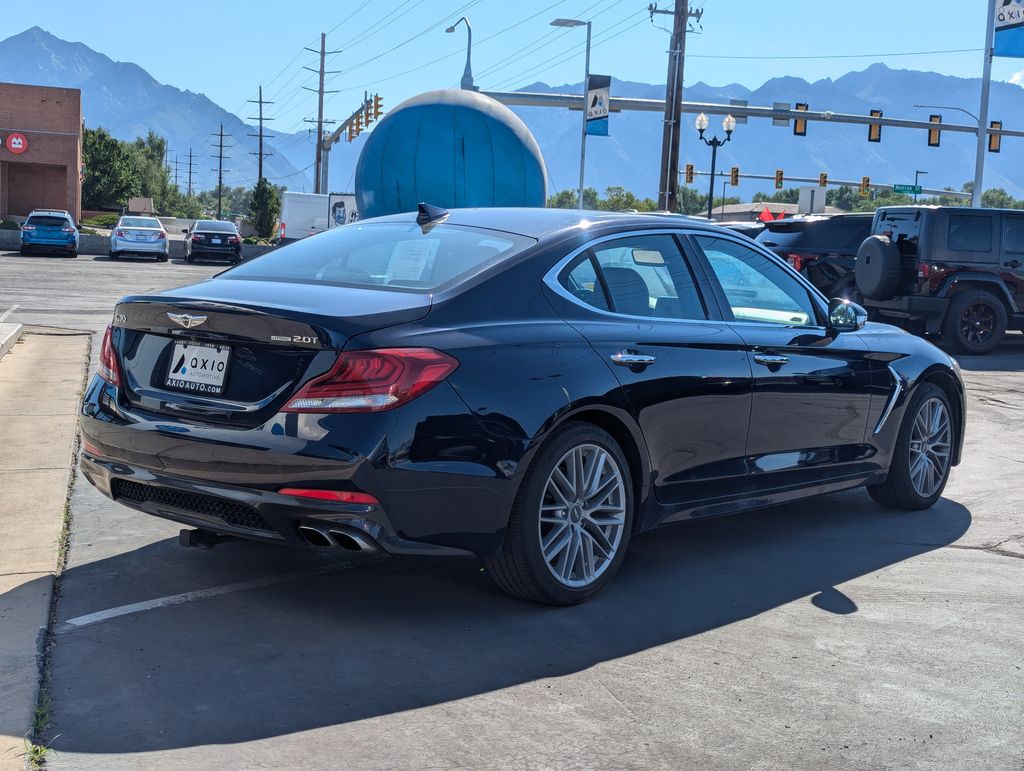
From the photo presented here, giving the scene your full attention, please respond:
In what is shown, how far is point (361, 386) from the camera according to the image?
418 centimetres

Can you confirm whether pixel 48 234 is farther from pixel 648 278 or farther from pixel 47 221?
pixel 648 278


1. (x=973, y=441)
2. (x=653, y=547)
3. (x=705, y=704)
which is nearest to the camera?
(x=705, y=704)

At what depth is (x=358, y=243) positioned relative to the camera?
17.6 feet

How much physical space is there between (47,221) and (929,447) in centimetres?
3482

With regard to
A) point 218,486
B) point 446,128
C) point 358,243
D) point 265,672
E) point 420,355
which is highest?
point 446,128

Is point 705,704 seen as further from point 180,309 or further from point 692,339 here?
point 180,309

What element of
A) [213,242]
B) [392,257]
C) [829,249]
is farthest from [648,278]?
[213,242]

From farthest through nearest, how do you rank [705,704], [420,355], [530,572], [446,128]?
[446,128] < [530,572] < [420,355] < [705,704]

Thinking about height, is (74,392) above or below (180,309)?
below

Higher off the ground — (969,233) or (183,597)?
(969,233)

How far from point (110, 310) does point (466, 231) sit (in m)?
14.2

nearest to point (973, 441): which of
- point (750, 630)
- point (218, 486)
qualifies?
point (750, 630)

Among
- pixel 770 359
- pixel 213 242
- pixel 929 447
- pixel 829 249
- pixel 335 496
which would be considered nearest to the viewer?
pixel 335 496

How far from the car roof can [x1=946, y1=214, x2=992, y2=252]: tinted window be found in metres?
11.9
